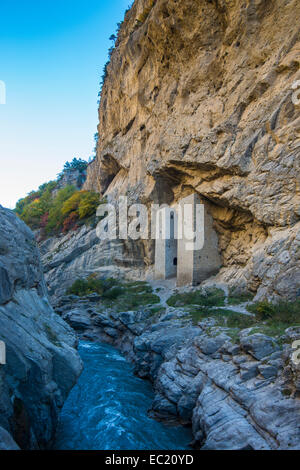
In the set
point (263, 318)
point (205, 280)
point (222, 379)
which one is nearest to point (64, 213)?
point (205, 280)

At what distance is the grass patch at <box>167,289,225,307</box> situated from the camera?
15906 mm

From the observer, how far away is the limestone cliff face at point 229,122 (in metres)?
14.2

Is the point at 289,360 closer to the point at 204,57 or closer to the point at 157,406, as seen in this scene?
the point at 157,406

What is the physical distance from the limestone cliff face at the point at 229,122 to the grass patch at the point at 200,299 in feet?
4.40

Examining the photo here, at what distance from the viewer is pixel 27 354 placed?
668 centimetres

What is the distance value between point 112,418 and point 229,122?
15.6 metres

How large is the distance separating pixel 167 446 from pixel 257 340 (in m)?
3.94

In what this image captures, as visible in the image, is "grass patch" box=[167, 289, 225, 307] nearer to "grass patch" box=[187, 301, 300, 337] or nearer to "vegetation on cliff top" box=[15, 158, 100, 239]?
"grass patch" box=[187, 301, 300, 337]

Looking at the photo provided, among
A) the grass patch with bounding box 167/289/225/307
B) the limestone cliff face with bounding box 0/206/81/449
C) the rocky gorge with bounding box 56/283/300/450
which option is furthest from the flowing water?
the grass patch with bounding box 167/289/225/307

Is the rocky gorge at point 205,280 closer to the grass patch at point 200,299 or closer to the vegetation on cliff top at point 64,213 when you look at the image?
the grass patch at point 200,299

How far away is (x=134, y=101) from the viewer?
28.0 m

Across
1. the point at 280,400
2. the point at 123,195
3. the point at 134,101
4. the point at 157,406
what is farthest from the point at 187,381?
the point at 134,101

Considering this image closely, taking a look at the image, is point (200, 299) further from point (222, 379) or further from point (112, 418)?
point (112, 418)

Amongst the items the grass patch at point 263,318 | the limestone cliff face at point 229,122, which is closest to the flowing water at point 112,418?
the grass patch at point 263,318
